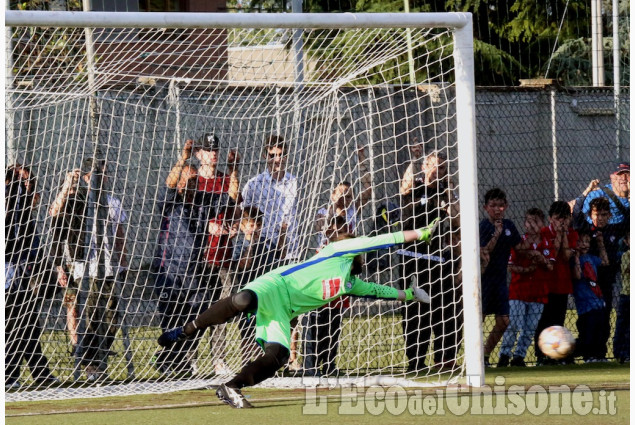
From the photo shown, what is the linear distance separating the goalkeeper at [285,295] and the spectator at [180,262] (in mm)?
997

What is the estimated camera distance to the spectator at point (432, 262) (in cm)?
809

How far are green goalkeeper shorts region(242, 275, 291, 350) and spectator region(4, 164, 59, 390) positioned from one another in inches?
71.6

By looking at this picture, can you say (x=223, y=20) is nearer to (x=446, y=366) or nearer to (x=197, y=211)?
(x=197, y=211)

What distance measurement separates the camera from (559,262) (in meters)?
9.06

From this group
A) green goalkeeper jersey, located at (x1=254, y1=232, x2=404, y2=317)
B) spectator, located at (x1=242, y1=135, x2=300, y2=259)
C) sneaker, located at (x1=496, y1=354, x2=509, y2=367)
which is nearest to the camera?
green goalkeeper jersey, located at (x1=254, y1=232, x2=404, y2=317)


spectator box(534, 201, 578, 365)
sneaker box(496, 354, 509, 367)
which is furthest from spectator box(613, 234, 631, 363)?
sneaker box(496, 354, 509, 367)

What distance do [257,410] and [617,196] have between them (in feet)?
13.7

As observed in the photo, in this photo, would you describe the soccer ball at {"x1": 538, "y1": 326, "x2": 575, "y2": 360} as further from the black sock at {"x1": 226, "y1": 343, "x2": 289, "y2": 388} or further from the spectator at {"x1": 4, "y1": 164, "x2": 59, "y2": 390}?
the spectator at {"x1": 4, "y1": 164, "x2": 59, "y2": 390}

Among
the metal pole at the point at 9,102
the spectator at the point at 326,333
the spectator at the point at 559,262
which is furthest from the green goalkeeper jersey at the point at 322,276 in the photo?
the spectator at the point at 559,262

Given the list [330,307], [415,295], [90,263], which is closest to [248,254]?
[330,307]

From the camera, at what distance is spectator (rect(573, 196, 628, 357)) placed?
9.19 m

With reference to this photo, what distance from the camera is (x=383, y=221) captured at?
844cm

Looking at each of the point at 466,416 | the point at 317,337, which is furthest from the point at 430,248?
the point at 466,416

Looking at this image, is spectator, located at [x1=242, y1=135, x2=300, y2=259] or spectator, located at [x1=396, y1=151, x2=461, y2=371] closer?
spectator, located at [x1=396, y1=151, x2=461, y2=371]
